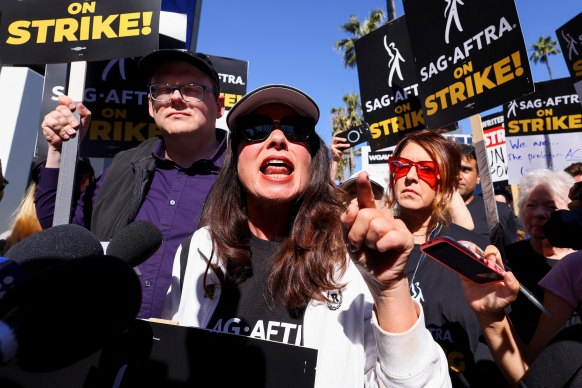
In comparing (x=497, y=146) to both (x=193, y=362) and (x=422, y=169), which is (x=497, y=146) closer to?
(x=422, y=169)

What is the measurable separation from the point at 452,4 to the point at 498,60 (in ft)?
2.10

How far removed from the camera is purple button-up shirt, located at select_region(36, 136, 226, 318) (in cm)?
207

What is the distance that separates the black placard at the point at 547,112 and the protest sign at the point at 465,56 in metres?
2.93

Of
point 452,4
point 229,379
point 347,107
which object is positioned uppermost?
point 347,107

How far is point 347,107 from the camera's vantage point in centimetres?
3212

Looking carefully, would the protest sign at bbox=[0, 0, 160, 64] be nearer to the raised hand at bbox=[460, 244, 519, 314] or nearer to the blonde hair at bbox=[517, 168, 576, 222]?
the raised hand at bbox=[460, 244, 519, 314]

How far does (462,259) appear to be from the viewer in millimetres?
1388

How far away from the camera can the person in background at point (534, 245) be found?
228 cm

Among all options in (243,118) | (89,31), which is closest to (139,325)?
(243,118)

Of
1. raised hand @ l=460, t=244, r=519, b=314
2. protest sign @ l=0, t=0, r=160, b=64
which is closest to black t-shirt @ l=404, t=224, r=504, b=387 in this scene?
raised hand @ l=460, t=244, r=519, b=314

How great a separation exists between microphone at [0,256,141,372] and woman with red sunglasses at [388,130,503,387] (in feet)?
5.93

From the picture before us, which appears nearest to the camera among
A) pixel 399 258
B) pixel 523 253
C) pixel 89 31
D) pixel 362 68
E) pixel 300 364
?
pixel 300 364

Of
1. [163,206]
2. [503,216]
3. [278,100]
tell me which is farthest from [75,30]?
[503,216]

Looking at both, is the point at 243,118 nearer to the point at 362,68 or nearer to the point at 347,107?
the point at 362,68
